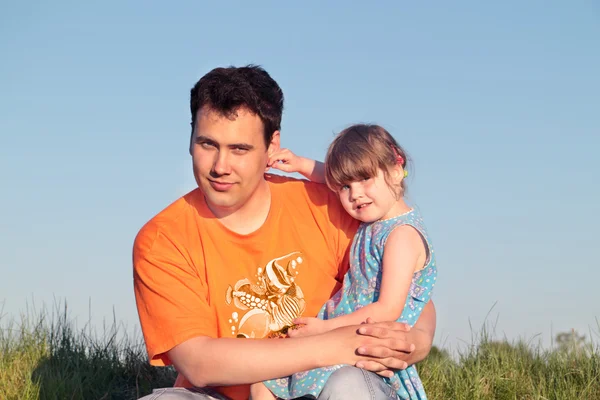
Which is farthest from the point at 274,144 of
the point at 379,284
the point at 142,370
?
the point at 142,370

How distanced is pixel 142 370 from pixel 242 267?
2451mm

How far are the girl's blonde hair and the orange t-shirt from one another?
344 mm

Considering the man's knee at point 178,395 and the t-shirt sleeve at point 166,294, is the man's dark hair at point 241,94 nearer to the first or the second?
the t-shirt sleeve at point 166,294

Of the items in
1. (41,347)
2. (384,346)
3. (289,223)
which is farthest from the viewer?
(41,347)

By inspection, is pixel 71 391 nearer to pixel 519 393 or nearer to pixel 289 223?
pixel 289 223

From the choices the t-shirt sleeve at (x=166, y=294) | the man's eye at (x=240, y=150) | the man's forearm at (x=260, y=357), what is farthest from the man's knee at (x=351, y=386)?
the man's eye at (x=240, y=150)

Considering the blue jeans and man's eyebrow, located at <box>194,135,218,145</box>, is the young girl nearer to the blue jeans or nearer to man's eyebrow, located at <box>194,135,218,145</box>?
the blue jeans

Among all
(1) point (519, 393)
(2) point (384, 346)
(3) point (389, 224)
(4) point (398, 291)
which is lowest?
(1) point (519, 393)

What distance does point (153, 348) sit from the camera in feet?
12.3

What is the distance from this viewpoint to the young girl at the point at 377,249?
371cm

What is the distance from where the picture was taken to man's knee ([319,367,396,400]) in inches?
133

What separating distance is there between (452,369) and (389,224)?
2.10 m

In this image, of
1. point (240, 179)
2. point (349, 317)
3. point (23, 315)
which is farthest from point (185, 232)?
point (23, 315)

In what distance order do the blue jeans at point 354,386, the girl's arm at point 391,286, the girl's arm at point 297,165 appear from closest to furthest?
the blue jeans at point 354,386
the girl's arm at point 391,286
the girl's arm at point 297,165
